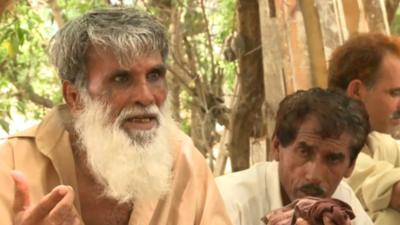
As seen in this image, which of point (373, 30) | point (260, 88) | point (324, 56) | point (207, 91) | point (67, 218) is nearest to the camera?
point (67, 218)

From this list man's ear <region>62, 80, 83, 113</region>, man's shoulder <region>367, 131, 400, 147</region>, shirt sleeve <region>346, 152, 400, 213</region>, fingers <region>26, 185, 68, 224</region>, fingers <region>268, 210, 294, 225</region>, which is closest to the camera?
fingers <region>26, 185, 68, 224</region>

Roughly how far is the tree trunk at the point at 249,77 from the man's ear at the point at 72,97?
2.28 m

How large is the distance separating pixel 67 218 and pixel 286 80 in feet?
6.51

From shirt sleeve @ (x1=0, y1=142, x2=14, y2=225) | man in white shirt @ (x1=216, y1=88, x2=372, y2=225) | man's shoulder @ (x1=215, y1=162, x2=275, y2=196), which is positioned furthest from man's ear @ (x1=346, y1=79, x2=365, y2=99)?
shirt sleeve @ (x1=0, y1=142, x2=14, y2=225)

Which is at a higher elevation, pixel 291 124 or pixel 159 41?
pixel 159 41

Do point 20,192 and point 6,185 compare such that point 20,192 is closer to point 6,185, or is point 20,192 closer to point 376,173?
point 6,185

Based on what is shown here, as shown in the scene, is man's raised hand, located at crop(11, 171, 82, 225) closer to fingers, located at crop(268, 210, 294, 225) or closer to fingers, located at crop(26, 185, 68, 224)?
fingers, located at crop(26, 185, 68, 224)

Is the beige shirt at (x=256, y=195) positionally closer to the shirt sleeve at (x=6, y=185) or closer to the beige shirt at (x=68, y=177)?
the beige shirt at (x=68, y=177)

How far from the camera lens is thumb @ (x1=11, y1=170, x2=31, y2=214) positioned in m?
2.35

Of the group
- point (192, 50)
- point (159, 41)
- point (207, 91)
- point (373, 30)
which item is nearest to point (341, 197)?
point (159, 41)

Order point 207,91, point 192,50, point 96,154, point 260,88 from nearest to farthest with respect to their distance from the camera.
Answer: point 96,154 → point 260,88 → point 207,91 → point 192,50

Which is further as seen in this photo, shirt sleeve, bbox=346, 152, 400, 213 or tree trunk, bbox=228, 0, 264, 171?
tree trunk, bbox=228, 0, 264, 171

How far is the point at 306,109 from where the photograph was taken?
3.05 meters

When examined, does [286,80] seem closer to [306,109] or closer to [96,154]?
[306,109]
